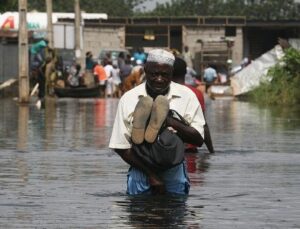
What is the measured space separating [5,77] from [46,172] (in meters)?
36.9

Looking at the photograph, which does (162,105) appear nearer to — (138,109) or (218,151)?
(138,109)

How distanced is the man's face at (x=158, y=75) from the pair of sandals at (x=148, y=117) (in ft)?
0.53

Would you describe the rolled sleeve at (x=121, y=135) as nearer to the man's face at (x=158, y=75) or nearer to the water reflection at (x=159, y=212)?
the man's face at (x=158, y=75)

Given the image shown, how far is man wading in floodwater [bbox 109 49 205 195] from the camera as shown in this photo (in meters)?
9.91

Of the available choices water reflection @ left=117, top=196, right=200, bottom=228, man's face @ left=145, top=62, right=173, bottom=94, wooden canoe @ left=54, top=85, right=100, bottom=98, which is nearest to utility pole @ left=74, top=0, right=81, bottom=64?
wooden canoe @ left=54, top=85, right=100, bottom=98

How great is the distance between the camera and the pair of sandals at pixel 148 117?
9867 millimetres

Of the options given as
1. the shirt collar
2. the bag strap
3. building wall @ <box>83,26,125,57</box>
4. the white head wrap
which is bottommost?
building wall @ <box>83,26,125,57</box>

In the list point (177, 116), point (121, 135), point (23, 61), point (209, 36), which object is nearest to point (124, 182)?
point (121, 135)

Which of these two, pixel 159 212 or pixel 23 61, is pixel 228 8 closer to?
pixel 23 61

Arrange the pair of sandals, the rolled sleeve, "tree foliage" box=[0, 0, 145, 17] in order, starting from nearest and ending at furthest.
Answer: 1. the pair of sandals
2. the rolled sleeve
3. "tree foliage" box=[0, 0, 145, 17]

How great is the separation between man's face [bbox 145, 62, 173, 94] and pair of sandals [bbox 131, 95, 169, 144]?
161 millimetres

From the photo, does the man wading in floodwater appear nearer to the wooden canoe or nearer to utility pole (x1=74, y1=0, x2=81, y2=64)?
the wooden canoe

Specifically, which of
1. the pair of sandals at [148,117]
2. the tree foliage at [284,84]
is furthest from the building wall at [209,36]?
the pair of sandals at [148,117]

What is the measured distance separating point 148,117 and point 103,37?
61713 millimetres
